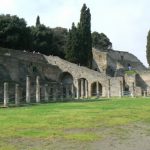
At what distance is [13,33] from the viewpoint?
204ft

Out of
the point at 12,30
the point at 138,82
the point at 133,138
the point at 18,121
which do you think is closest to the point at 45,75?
the point at 12,30

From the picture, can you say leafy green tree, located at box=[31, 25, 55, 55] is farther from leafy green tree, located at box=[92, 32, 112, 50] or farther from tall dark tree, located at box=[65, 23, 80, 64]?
leafy green tree, located at box=[92, 32, 112, 50]

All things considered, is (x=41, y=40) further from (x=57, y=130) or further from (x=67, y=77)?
(x=57, y=130)

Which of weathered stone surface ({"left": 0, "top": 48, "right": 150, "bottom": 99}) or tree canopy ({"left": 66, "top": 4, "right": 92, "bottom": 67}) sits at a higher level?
tree canopy ({"left": 66, "top": 4, "right": 92, "bottom": 67})

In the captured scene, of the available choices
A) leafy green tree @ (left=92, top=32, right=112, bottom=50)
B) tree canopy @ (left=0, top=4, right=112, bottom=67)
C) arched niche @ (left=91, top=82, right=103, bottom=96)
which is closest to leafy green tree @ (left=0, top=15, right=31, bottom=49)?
tree canopy @ (left=0, top=4, right=112, bottom=67)

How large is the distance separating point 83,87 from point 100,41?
35.3 m

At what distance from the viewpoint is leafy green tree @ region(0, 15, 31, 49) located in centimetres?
6191

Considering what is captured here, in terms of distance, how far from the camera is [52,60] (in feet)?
204

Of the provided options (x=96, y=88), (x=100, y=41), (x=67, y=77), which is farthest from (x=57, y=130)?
(x=100, y=41)

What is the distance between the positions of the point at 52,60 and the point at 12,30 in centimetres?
670

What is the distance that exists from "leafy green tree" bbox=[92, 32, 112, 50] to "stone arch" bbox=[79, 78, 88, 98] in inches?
1240

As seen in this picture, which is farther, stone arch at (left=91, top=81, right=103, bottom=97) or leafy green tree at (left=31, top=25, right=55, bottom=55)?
leafy green tree at (left=31, top=25, right=55, bottom=55)

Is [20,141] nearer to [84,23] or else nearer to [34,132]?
[34,132]

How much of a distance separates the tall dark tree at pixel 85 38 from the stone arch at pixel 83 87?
362cm
